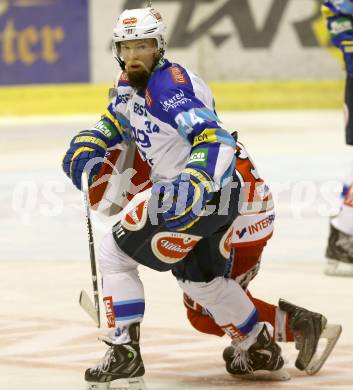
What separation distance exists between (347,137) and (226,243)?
9.58ft

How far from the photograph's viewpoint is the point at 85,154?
4648 millimetres

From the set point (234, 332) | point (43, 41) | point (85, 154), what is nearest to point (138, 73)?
point (85, 154)

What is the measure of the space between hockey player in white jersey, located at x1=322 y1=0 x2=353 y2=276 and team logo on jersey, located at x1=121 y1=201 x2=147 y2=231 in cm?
284

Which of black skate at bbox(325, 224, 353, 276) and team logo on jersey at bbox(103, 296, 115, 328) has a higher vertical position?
team logo on jersey at bbox(103, 296, 115, 328)

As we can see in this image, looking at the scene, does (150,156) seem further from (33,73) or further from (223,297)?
(33,73)

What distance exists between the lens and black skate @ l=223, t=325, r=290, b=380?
4.70 m

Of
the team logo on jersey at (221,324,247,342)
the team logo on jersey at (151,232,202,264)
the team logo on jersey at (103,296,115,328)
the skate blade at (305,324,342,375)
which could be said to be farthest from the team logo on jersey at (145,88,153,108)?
the skate blade at (305,324,342,375)

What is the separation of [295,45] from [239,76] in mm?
817

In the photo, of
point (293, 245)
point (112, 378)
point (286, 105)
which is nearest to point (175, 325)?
point (112, 378)

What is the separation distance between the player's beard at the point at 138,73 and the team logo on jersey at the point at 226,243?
559 mm

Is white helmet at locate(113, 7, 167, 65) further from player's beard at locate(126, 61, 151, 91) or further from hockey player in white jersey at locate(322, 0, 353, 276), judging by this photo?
hockey player in white jersey at locate(322, 0, 353, 276)

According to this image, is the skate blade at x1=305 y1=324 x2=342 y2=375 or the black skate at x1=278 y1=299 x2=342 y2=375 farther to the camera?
the skate blade at x1=305 y1=324 x2=342 y2=375

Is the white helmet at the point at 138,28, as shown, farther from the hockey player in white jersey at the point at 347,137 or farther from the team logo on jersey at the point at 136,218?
the hockey player in white jersey at the point at 347,137

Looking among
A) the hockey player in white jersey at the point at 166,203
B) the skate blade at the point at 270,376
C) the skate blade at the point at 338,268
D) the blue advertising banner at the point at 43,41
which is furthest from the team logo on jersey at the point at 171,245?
the blue advertising banner at the point at 43,41
